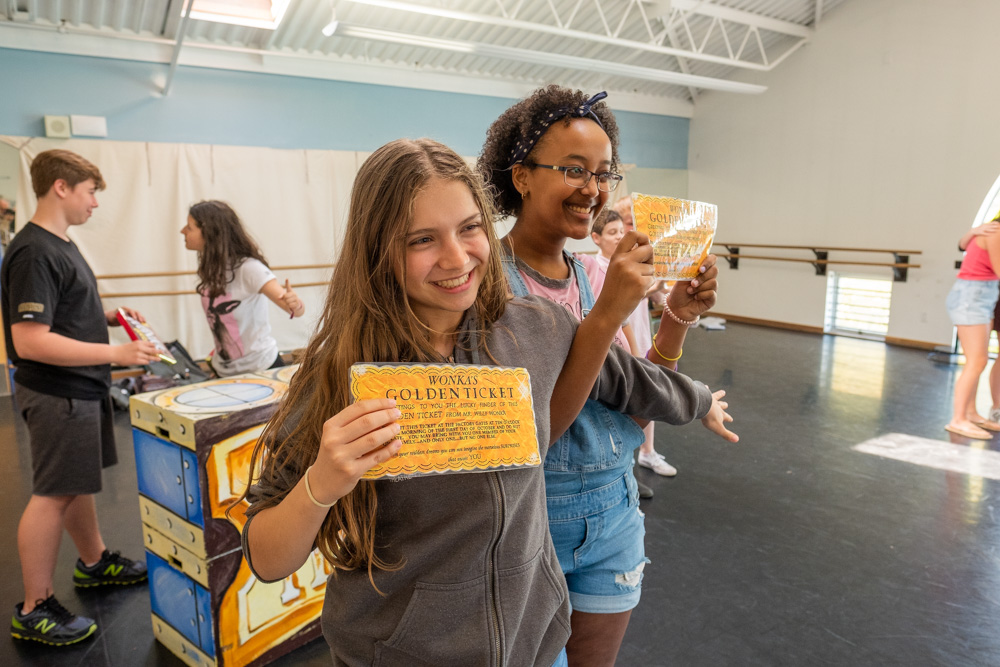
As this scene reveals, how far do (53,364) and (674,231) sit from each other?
7.06 feet

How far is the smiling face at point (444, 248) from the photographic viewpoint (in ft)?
2.77

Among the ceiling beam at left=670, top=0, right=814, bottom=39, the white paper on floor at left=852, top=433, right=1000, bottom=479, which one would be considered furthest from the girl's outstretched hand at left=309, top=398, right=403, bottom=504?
the ceiling beam at left=670, top=0, right=814, bottom=39

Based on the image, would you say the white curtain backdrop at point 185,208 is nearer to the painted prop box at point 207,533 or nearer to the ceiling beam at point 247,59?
the ceiling beam at point 247,59

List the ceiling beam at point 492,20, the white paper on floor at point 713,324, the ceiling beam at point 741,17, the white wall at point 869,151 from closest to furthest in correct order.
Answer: the ceiling beam at point 492,20 → the white wall at point 869,151 → the ceiling beam at point 741,17 → the white paper on floor at point 713,324

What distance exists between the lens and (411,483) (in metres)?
0.82

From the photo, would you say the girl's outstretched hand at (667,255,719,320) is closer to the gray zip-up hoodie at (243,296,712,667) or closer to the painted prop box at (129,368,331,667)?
the gray zip-up hoodie at (243,296,712,667)

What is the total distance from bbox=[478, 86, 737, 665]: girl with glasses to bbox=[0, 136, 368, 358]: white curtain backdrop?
16.1ft

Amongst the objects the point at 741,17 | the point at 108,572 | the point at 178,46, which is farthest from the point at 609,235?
the point at 741,17

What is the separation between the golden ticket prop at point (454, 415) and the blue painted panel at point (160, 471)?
1.43 metres

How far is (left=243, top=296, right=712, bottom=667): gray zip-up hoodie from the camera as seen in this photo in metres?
0.82

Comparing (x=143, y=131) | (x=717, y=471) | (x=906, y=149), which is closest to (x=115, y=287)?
(x=143, y=131)

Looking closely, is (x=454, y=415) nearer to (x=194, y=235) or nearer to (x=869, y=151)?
(x=194, y=235)

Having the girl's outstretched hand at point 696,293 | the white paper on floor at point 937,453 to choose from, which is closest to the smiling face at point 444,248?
the girl's outstretched hand at point 696,293

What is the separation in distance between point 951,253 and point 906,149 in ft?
4.72
